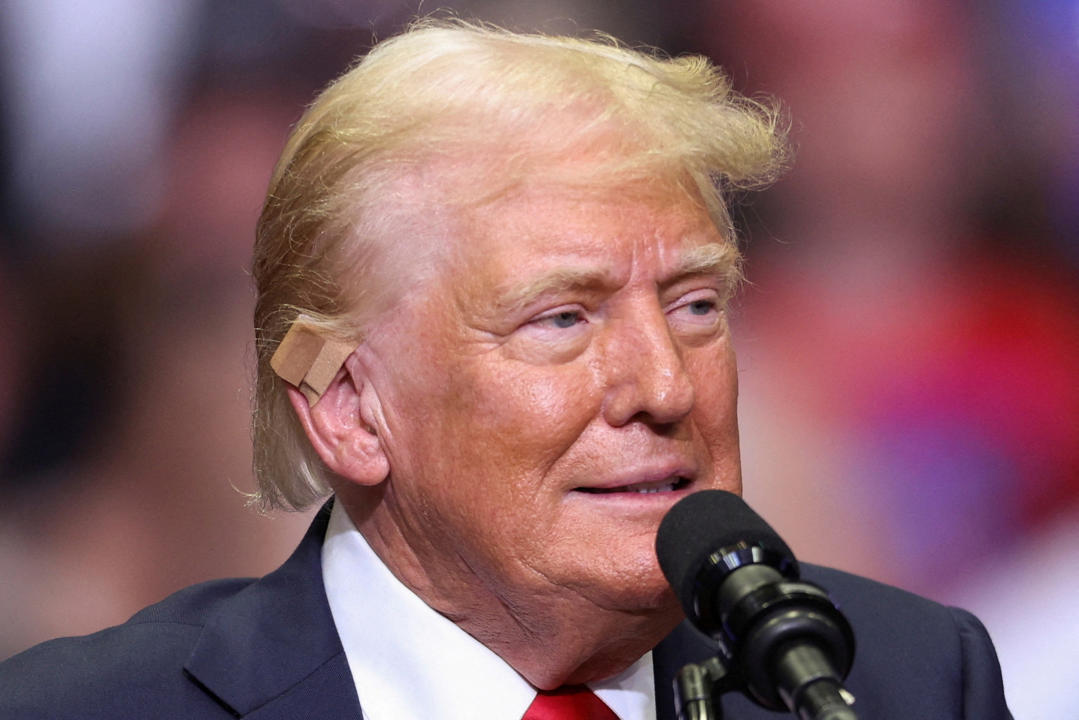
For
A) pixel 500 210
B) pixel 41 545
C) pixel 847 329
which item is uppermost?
pixel 500 210

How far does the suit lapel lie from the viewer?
75.6 inches

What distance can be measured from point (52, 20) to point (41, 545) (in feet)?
3.23

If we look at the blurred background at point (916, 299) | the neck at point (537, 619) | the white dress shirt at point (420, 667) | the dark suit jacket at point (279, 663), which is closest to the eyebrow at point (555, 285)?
the neck at point (537, 619)

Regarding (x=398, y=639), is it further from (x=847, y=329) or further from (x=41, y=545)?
(x=847, y=329)

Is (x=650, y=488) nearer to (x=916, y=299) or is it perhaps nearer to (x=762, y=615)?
(x=762, y=615)

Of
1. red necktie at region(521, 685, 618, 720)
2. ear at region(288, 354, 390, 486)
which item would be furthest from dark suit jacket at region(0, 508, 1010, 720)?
ear at region(288, 354, 390, 486)

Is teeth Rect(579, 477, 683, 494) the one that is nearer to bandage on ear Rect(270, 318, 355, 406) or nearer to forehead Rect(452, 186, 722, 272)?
forehead Rect(452, 186, 722, 272)

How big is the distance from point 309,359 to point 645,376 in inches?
21.3

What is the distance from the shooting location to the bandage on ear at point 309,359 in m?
1.98

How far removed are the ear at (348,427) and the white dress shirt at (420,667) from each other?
162mm

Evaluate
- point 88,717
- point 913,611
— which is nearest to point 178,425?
point 88,717

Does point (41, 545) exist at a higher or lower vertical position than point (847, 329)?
lower

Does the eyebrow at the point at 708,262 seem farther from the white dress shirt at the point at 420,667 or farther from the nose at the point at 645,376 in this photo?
the white dress shirt at the point at 420,667

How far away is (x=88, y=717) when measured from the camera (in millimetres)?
1927
